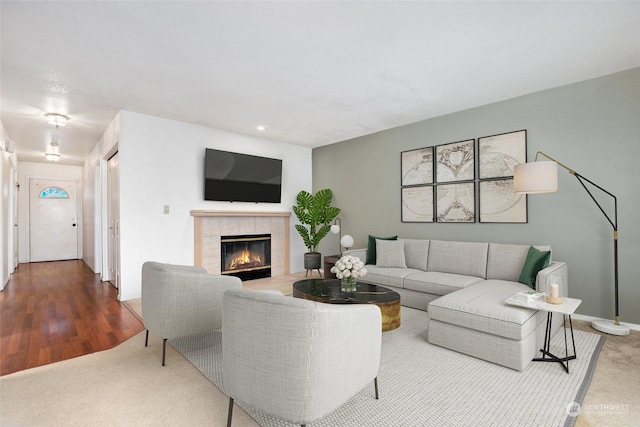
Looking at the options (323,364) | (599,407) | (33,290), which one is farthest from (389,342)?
(33,290)

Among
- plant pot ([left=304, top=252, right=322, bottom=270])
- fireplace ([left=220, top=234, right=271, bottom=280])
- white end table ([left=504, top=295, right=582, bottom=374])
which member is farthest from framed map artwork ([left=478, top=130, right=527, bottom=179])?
fireplace ([left=220, top=234, right=271, bottom=280])

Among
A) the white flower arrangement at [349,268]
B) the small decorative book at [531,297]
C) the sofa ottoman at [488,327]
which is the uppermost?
the white flower arrangement at [349,268]

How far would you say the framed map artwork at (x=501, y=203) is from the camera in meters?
3.82

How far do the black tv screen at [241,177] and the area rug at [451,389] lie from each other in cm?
274

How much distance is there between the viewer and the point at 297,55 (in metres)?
2.80

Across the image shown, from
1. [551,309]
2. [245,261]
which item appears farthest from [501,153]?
[245,261]

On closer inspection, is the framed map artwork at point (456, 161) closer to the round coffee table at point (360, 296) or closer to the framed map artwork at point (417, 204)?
the framed map artwork at point (417, 204)

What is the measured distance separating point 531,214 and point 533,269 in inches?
34.8

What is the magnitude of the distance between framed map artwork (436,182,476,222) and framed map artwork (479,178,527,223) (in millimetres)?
128

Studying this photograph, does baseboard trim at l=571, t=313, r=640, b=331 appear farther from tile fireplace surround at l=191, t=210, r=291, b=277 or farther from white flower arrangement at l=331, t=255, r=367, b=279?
tile fireplace surround at l=191, t=210, r=291, b=277

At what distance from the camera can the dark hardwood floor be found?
2.62 m

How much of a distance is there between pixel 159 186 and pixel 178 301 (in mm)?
2639

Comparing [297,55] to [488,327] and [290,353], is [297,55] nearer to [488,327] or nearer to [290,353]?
[290,353]

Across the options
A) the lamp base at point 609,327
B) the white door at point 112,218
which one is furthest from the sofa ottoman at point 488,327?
the white door at point 112,218
